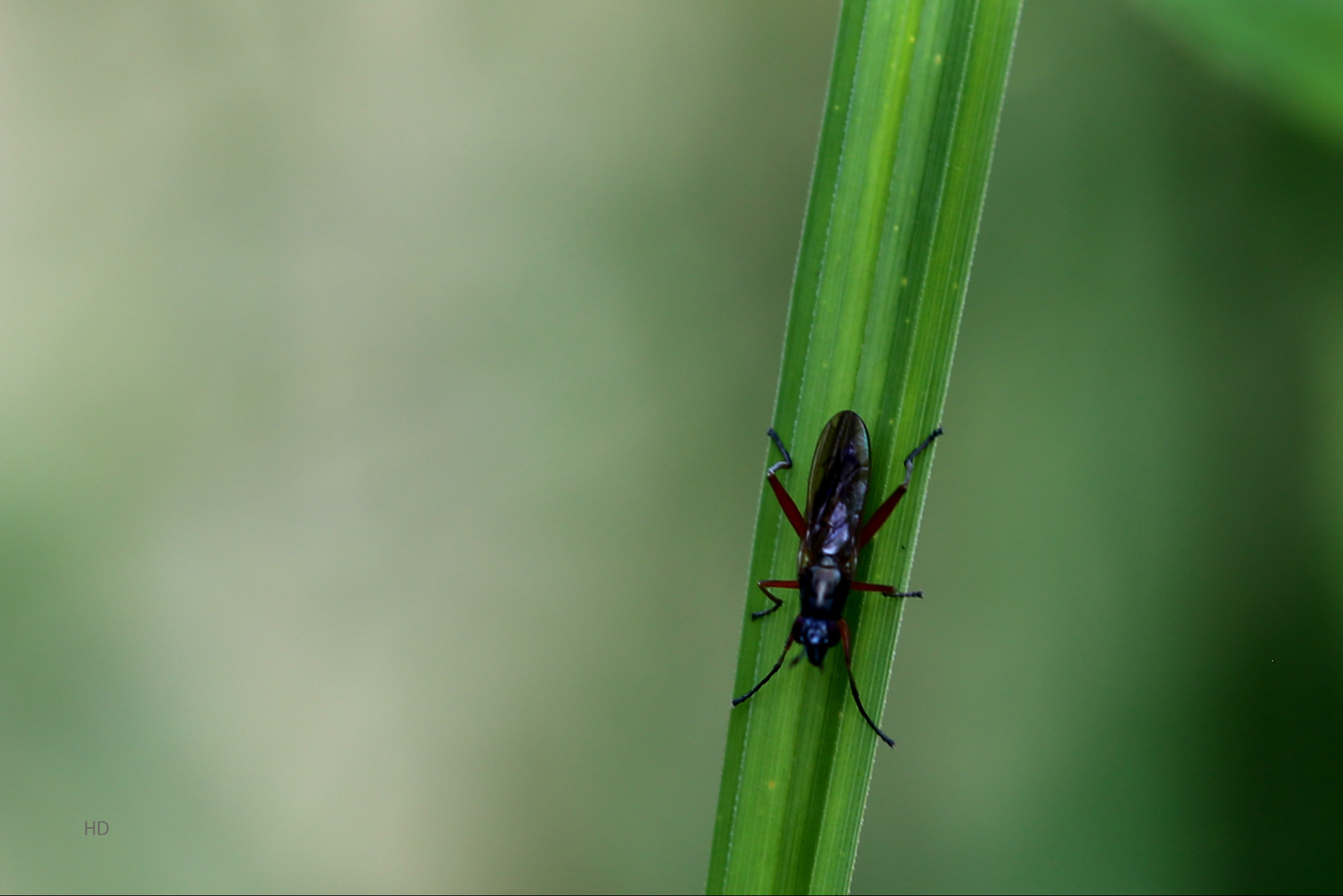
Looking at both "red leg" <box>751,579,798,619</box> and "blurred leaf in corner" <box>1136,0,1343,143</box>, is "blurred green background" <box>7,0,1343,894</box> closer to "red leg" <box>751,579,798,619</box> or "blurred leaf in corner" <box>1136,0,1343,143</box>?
"blurred leaf in corner" <box>1136,0,1343,143</box>

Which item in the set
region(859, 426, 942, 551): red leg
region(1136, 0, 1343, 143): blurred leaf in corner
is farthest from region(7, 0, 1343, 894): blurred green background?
region(859, 426, 942, 551): red leg

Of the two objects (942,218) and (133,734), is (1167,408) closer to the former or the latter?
(942,218)

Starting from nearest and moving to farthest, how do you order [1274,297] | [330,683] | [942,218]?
[942,218], [1274,297], [330,683]

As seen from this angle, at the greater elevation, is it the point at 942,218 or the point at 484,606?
the point at 942,218

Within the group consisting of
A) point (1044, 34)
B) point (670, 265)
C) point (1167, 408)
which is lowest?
point (1167, 408)

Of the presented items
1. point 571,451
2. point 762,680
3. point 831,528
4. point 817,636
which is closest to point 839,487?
point 831,528

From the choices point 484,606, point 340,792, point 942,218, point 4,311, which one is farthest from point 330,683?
point 942,218

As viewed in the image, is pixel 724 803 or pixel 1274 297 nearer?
pixel 724 803
